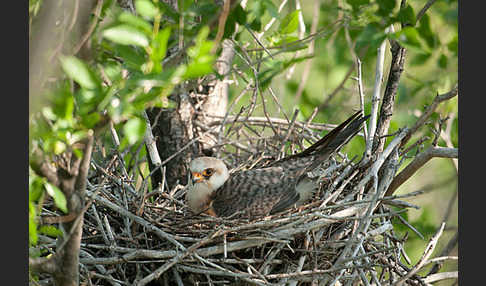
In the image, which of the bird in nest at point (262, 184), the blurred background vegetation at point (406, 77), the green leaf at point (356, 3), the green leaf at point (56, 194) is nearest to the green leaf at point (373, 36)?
the blurred background vegetation at point (406, 77)

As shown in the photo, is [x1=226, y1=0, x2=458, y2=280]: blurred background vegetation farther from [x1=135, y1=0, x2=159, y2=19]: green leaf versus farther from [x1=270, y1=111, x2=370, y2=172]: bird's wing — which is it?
[x1=135, y1=0, x2=159, y2=19]: green leaf

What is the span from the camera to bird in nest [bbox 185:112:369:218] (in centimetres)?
336

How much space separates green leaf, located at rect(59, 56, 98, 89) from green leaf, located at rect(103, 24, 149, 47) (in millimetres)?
106

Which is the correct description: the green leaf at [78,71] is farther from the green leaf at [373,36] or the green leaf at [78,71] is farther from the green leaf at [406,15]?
the green leaf at [406,15]

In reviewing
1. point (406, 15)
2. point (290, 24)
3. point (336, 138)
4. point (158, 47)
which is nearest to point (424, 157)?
point (336, 138)

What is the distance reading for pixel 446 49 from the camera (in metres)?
3.84

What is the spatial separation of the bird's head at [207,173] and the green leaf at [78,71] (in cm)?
185

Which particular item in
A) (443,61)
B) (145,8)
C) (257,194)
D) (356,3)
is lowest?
(257,194)

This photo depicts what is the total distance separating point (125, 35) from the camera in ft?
5.32

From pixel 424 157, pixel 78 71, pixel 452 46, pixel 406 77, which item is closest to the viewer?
pixel 78 71

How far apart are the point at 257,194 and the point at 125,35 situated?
1.88m

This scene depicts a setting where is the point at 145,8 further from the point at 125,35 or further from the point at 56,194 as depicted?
the point at 56,194

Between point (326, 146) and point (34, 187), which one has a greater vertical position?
point (34, 187)

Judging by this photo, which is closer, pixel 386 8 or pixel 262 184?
pixel 386 8
